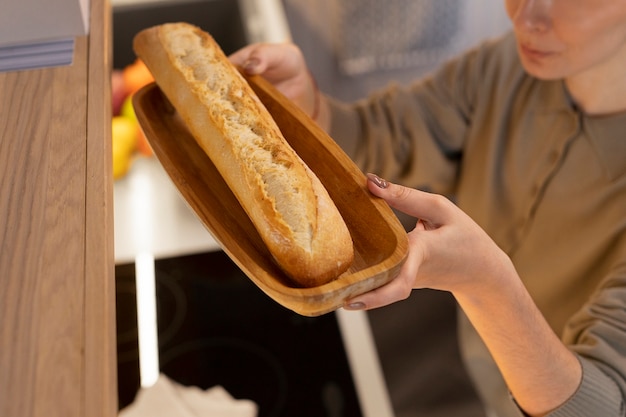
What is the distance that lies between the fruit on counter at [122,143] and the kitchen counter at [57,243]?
879 millimetres

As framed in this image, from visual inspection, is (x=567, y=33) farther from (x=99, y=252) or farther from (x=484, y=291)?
(x=99, y=252)

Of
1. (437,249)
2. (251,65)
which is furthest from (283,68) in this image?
(437,249)

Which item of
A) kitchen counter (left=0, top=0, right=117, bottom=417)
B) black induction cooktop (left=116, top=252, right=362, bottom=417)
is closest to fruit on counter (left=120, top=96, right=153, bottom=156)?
black induction cooktop (left=116, top=252, right=362, bottom=417)

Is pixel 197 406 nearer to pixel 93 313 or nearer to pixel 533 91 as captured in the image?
pixel 93 313

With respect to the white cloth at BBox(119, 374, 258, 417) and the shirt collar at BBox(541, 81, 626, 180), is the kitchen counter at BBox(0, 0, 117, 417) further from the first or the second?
the shirt collar at BBox(541, 81, 626, 180)

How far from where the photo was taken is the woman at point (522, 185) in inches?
31.9

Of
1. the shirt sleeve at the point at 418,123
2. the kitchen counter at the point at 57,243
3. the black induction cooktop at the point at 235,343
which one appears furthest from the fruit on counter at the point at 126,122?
the kitchen counter at the point at 57,243

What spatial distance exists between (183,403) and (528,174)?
731mm

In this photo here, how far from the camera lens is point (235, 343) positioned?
1.38 m

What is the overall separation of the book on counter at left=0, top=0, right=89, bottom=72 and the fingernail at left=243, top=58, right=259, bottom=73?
21 centimetres

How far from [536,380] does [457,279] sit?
0.24 metres

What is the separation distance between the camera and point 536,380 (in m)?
0.92

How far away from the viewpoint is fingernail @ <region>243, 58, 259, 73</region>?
0.93m

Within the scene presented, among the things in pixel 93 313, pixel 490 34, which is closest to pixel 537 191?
pixel 93 313
